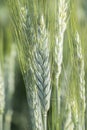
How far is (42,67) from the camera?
3.43ft

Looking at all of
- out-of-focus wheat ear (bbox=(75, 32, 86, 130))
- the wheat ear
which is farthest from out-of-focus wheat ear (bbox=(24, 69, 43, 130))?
out-of-focus wheat ear (bbox=(75, 32, 86, 130))

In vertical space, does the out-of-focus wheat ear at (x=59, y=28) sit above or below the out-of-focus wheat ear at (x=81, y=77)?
above

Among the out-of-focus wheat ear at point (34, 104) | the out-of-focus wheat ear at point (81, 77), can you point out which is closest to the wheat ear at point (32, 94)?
the out-of-focus wheat ear at point (34, 104)

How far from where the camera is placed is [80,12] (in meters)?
1.47

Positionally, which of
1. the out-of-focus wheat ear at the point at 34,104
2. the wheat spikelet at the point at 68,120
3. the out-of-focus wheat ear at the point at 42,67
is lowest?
the wheat spikelet at the point at 68,120

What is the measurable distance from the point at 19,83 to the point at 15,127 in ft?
0.45

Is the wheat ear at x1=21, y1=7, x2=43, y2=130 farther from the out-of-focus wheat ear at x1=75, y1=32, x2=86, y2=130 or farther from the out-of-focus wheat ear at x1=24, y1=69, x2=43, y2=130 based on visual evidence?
the out-of-focus wheat ear at x1=75, y1=32, x2=86, y2=130

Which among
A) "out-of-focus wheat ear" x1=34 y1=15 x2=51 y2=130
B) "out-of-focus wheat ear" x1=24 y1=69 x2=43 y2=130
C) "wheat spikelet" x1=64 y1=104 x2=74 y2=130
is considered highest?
"out-of-focus wheat ear" x1=34 y1=15 x2=51 y2=130

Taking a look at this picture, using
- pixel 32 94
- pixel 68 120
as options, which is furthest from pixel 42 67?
pixel 68 120

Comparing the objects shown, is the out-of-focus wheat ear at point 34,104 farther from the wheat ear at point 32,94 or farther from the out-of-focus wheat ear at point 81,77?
the out-of-focus wheat ear at point 81,77

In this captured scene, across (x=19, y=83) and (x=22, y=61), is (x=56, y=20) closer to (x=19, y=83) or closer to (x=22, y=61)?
(x=22, y=61)

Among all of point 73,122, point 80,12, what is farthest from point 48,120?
point 80,12

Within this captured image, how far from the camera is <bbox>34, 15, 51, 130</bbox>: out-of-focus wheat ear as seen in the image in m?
1.04

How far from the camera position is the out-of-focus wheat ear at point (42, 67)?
1035 mm
